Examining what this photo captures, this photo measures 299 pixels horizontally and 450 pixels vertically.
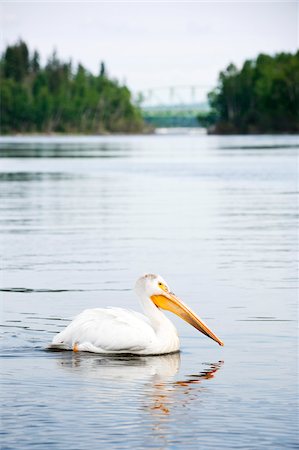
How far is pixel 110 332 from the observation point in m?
11.3

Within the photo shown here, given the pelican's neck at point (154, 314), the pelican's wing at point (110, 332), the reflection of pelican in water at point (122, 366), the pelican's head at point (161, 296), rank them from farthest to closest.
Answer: the pelican's head at point (161, 296) < the pelican's neck at point (154, 314) < the pelican's wing at point (110, 332) < the reflection of pelican in water at point (122, 366)

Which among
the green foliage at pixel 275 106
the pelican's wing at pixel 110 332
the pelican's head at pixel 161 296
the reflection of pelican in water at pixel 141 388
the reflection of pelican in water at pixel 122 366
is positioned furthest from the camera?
the green foliage at pixel 275 106

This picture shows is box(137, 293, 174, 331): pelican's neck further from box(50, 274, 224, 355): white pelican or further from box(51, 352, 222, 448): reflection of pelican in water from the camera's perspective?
box(51, 352, 222, 448): reflection of pelican in water

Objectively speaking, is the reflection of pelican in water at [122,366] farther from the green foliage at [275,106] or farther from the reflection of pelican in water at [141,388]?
the green foliage at [275,106]

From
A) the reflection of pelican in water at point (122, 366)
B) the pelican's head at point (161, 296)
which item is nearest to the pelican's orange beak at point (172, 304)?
the pelican's head at point (161, 296)

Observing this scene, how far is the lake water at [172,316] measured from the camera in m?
8.87

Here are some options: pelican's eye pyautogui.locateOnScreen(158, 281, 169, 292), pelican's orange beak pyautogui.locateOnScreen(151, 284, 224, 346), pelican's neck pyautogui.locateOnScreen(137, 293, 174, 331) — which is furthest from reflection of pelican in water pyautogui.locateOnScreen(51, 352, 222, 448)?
pelican's eye pyautogui.locateOnScreen(158, 281, 169, 292)

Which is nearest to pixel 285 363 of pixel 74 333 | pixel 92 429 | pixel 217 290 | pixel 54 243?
pixel 74 333

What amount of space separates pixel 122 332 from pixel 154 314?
0.46 metres

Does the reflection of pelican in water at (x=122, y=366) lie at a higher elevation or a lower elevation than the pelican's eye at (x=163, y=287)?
lower

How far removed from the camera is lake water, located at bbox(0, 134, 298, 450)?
349 inches

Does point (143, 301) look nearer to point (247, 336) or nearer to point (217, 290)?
point (247, 336)

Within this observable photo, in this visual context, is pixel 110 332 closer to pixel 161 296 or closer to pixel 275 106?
pixel 161 296

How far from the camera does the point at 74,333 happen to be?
11367 millimetres
